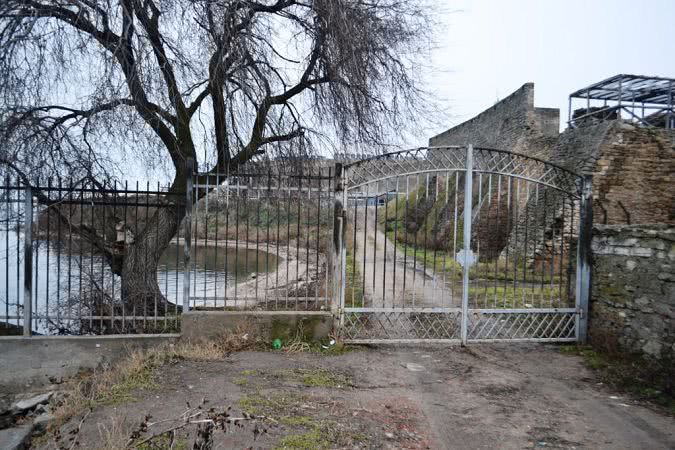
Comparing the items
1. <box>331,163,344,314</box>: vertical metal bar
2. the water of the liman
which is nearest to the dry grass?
the water of the liman

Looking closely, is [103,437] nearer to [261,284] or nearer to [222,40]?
[222,40]

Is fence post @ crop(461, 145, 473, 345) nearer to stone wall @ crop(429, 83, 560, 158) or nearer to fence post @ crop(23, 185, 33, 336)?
fence post @ crop(23, 185, 33, 336)

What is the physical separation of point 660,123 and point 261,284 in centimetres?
1411

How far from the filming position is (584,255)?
6.46 m

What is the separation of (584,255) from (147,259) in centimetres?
603

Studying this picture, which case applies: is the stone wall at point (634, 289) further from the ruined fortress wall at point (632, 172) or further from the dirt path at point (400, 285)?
the ruined fortress wall at point (632, 172)

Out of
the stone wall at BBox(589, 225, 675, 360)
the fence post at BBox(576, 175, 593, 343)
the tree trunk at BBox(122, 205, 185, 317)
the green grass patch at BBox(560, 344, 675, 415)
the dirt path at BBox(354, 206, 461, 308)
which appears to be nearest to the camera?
the green grass patch at BBox(560, 344, 675, 415)

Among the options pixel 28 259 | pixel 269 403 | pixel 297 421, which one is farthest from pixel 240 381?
pixel 28 259

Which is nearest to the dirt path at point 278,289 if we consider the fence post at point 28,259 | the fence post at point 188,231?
the fence post at point 188,231

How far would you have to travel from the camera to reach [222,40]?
6262 mm

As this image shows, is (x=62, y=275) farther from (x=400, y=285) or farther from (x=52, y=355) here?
(x=400, y=285)

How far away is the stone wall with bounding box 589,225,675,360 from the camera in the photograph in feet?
17.2

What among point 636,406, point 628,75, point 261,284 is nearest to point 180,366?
point 636,406

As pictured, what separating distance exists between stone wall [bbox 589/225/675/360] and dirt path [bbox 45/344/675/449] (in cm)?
66
